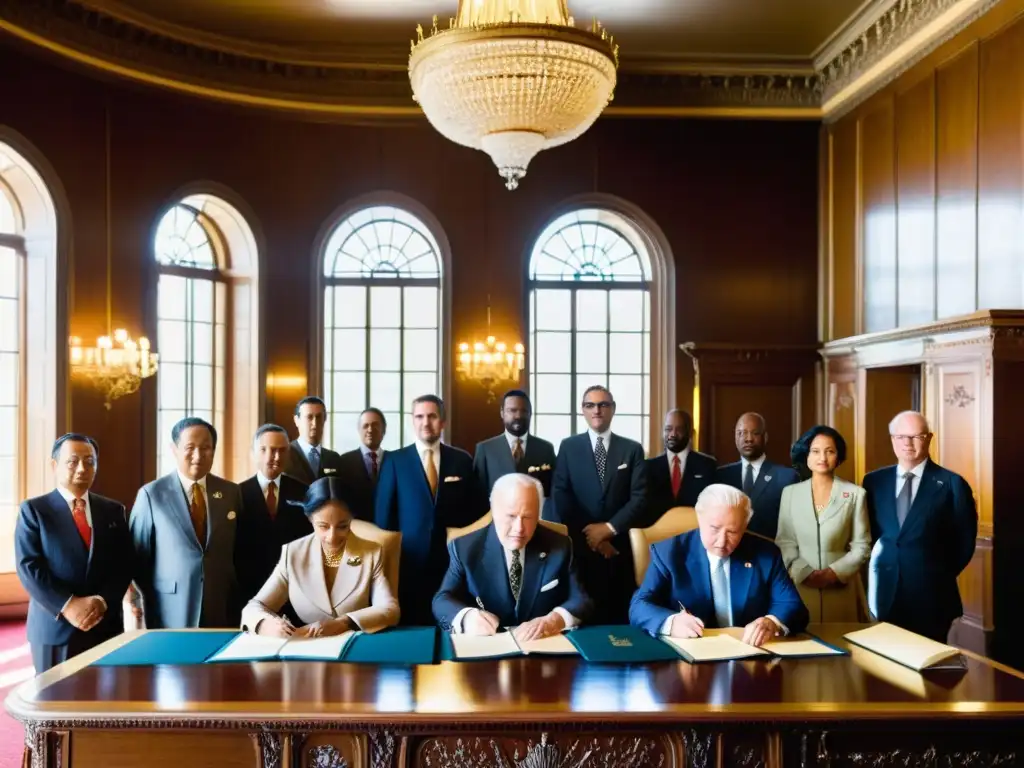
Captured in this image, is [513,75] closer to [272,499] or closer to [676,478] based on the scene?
[272,499]

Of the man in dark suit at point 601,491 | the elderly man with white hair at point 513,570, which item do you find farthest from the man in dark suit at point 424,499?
the elderly man with white hair at point 513,570

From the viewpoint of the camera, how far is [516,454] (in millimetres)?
5547

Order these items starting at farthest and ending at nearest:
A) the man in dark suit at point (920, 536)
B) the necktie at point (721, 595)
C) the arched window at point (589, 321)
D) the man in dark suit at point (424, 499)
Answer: the arched window at point (589, 321)
the man in dark suit at point (424, 499)
the man in dark suit at point (920, 536)
the necktie at point (721, 595)

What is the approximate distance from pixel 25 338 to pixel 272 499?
170 inches

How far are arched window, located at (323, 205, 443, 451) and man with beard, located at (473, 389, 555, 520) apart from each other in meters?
3.77

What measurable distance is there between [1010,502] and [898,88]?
361cm

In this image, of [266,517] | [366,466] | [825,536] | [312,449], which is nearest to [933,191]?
A: [825,536]

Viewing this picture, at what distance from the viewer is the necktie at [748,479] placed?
5.38m

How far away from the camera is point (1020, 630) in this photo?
6051 mm

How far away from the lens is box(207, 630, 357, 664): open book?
2939 mm

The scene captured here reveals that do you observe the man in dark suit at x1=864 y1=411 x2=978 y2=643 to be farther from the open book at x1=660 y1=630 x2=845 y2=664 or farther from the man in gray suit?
the man in gray suit

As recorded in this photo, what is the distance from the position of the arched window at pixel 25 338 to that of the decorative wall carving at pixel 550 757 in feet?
19.8

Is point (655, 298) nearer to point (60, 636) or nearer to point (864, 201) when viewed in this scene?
point (864, 201)

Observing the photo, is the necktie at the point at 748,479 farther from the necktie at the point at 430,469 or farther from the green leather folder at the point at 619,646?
the green leather folder at the point at 619,646
